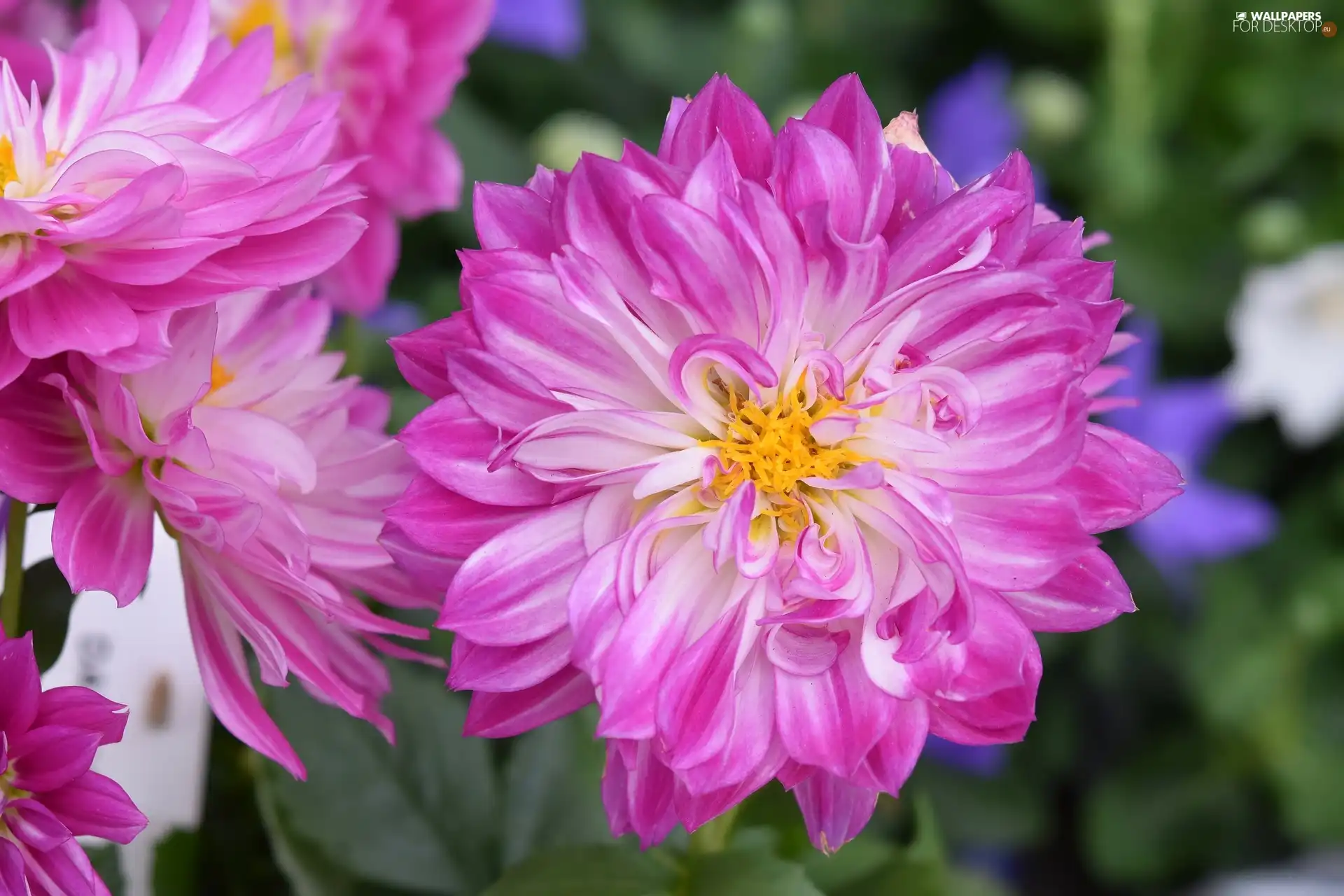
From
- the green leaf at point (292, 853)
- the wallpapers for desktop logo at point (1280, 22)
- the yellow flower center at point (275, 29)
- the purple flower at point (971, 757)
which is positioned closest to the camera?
the green leaf at point (292, 853)

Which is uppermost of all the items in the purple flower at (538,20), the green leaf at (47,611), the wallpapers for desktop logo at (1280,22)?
the wallpapers for desktop logo at (1280,22)

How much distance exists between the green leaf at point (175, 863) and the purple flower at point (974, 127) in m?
0.60

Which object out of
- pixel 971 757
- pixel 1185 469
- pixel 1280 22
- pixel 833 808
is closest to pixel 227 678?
pixel 833 808

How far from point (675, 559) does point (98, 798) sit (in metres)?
0.13

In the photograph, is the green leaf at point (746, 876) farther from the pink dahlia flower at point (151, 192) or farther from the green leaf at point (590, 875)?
the pink dahlia flower at point (151, 192)

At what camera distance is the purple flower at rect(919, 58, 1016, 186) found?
0.79 meters

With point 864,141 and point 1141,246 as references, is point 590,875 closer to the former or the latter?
point 864,141

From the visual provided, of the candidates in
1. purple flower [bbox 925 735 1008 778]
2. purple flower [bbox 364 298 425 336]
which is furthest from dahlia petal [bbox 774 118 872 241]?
purple flower [bbox 925 735 1008 778]

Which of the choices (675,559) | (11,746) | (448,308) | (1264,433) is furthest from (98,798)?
(1264,433)

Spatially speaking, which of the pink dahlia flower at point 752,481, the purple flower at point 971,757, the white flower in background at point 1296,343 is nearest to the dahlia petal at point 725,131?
the pink dahlia flower at point 752,481

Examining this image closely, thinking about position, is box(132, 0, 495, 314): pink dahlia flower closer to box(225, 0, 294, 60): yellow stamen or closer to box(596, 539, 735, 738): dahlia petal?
box(225, 0, 294, 60): yellow stamen

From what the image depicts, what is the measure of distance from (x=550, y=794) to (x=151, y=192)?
229 millimetres

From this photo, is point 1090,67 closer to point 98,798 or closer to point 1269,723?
point 1269,723

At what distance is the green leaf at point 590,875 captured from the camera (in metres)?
0.30
